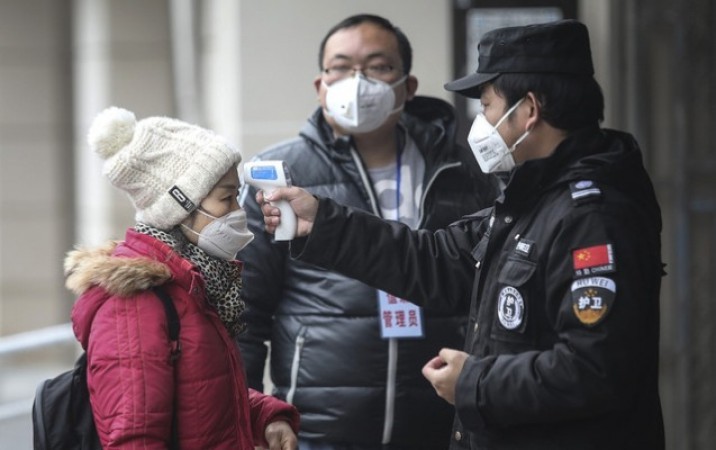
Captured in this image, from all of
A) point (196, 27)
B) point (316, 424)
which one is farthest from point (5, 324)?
point (316, 424)

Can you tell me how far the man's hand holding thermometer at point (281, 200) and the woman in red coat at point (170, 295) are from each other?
0.19 m

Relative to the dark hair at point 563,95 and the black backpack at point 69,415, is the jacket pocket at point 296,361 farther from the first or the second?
the dark hair at point 563,95

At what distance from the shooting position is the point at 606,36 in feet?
20.6

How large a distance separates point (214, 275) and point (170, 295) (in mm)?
180

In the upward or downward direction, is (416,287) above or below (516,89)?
below

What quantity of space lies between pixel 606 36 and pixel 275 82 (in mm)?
1658

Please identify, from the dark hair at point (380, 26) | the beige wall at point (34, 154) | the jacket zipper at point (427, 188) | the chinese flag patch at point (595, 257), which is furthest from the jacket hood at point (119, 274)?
the beige wall at point (34, 154)

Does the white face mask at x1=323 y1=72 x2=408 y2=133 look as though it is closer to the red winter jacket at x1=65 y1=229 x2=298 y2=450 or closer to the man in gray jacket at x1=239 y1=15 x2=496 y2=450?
the man in gray jacket at x1=239 y1=15 x2=496 y2=450

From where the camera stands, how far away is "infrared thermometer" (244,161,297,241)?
330cm

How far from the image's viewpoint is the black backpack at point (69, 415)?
113 inches

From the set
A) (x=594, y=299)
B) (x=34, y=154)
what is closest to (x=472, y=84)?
(x=594, y=299)

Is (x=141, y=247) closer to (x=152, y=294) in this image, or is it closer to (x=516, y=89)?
(x=152, y=294)

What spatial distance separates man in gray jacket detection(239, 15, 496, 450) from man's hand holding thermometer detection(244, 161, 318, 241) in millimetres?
524

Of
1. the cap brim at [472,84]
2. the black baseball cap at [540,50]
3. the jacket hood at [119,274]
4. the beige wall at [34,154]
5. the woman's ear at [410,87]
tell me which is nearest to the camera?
the jacket hood at [119,274]
